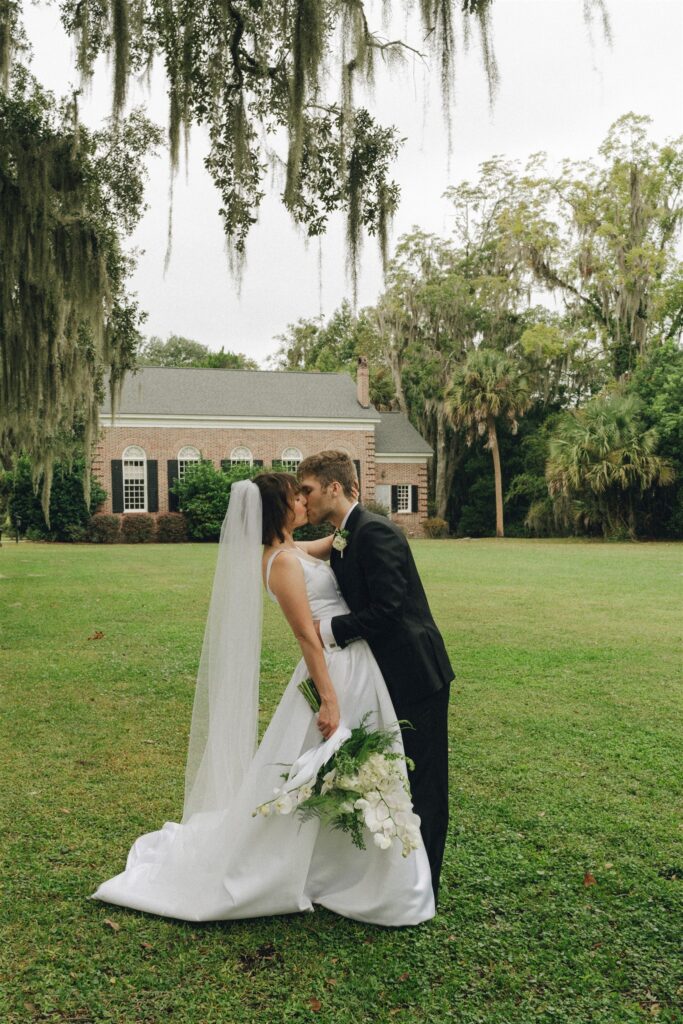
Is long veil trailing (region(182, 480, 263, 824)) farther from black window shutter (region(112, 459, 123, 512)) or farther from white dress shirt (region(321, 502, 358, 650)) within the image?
black window shutter (region(112, 459, 123, 512))

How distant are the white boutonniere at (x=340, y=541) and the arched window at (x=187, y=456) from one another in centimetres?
2481

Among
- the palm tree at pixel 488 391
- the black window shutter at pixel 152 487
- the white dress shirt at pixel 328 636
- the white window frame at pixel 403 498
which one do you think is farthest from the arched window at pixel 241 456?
the white dress shirt at pixel 328 636

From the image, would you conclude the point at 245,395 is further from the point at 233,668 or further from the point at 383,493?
the point at 233,668

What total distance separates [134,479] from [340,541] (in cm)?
2498

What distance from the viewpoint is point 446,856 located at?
3.46 m

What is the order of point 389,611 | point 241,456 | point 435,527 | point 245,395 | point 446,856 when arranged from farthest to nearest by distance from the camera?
1. point 435,527
2. point 245,395
3. point 241,456
4. point 446,856
5. point 389,611

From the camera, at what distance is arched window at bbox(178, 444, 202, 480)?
27391 millimetres

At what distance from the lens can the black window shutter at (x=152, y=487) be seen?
88.3 ft

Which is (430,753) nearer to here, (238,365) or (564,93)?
(564,93)

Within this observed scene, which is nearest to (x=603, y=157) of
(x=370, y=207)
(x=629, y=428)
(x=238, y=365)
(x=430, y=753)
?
(x=629, y=428)

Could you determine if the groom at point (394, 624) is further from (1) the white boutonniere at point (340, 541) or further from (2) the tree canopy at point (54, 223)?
(2) the tree canopy at point (54, 223)

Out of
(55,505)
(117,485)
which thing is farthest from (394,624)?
(117,485)

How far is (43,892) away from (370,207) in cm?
405

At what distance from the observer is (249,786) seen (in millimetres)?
2945
